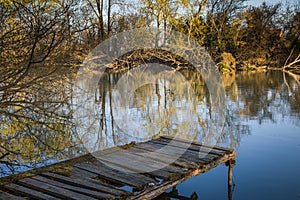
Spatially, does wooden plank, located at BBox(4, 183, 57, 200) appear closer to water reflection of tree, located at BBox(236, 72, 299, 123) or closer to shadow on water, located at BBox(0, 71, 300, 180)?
shadow on water, located at BBox(0, 71, 300, 180)

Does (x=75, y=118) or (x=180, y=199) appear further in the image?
(x=75, y=118)

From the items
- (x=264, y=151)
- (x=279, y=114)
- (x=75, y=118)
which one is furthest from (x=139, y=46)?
(x=264, y=151)

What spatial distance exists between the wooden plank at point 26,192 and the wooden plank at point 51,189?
54 millimetres

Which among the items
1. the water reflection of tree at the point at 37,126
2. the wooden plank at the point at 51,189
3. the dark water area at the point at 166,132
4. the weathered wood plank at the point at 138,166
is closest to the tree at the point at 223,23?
the dark water area at the point at 166,132

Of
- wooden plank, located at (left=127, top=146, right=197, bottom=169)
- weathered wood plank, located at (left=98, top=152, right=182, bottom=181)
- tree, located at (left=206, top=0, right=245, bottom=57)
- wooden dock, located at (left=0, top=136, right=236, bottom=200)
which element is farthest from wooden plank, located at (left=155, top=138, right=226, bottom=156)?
tree, located at (left=206, top=0, right=245, bottom=57)

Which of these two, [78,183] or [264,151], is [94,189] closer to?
[78,183]

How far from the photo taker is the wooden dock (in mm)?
2717

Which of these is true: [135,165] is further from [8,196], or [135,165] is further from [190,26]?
[190,26]

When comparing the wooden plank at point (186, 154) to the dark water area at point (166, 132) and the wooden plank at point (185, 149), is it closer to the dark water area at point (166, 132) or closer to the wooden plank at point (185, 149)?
the wooden plank at point (185, 149)

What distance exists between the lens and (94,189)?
2.77 meters

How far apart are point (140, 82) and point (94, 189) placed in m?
10.8

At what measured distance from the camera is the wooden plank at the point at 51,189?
2.62 meters

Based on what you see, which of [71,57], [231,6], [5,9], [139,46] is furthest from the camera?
[231,6]

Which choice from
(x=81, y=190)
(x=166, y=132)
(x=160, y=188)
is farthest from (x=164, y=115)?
(x=81, y=190)
